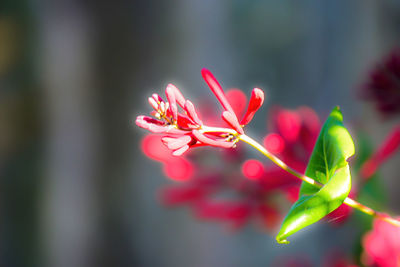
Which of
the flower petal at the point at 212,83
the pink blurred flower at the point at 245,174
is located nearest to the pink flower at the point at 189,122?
the flower petal at the point at 212,83

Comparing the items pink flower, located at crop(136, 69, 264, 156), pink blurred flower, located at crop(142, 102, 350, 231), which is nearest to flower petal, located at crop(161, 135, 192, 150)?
pink flower, located at crop(136, 69, 264, 156)

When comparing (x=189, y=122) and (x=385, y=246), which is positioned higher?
(x=189, y=122)

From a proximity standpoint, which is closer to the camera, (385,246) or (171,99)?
(171,99)

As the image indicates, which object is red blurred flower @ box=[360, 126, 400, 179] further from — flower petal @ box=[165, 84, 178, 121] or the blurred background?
the blurred background

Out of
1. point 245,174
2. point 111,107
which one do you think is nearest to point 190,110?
point 245,174

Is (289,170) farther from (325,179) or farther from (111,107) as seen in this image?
(111,107)

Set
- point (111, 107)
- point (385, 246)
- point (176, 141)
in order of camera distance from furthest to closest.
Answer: point (111, 107) → point (385, 246) → point (176, 141)

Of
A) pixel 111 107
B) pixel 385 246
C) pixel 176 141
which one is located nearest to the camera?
pixel 176 141
